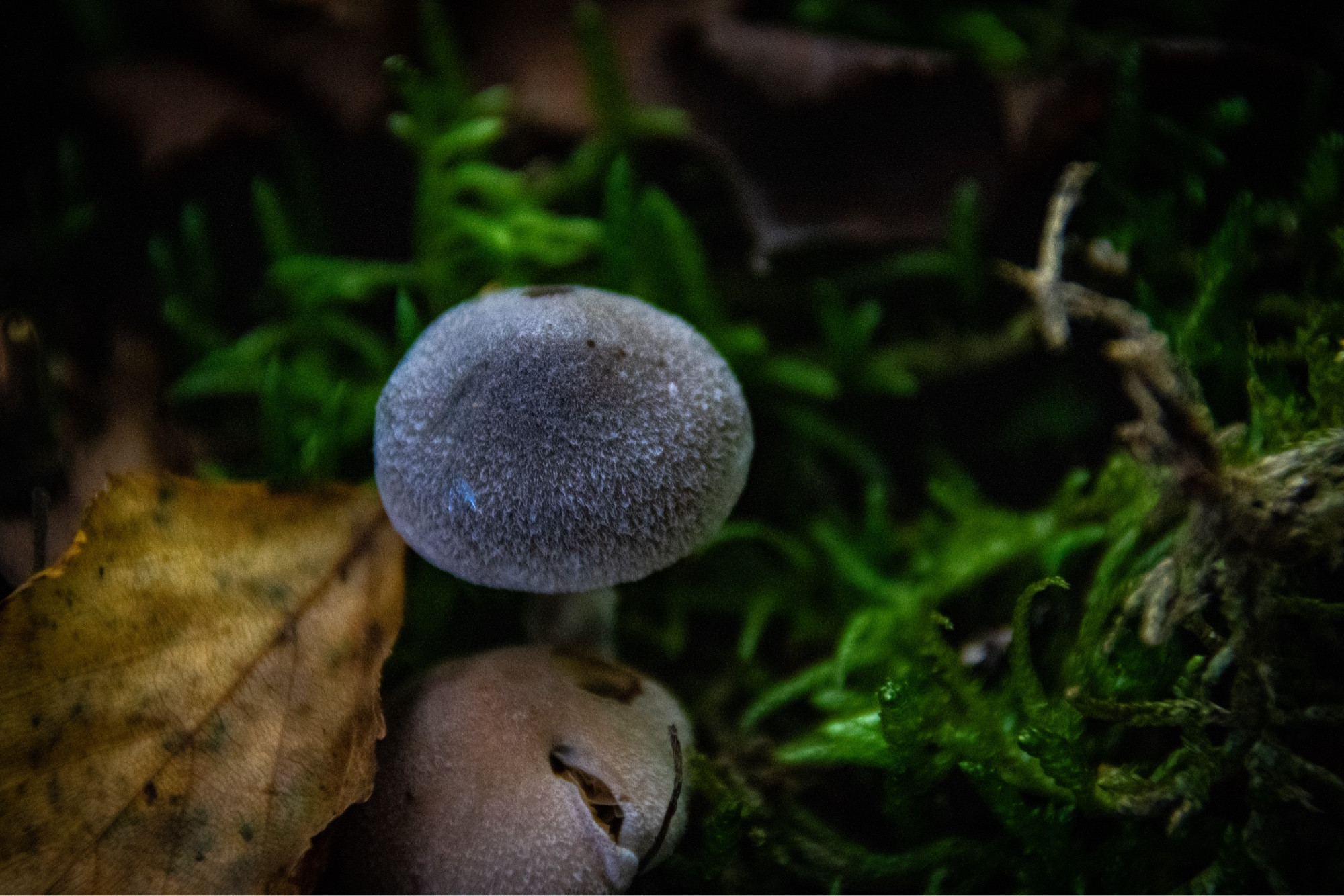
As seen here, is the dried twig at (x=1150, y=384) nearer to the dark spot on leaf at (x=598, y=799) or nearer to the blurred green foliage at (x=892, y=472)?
the blurred green foliage at (x=892, y=472)

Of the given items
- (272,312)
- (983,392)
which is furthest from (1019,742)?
(272,312)

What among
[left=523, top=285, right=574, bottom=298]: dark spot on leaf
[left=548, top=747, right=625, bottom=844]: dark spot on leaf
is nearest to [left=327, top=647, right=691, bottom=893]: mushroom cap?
[left=548, top=747, right=625, bottom=844]: dark spot on leaf

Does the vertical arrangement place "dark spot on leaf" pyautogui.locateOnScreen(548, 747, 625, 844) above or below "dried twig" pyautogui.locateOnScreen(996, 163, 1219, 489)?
below

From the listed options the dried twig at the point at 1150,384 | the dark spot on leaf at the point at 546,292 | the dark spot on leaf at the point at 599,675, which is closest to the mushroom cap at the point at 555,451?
the dark spot on leaf at the point at 546,292

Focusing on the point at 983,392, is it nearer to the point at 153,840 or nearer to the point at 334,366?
the point at 334,366

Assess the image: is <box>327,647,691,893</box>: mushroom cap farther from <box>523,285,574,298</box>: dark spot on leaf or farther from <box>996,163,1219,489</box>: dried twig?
<box>996,163,1219,489</box>: dried twig

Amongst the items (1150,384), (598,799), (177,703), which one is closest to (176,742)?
(177,703)
